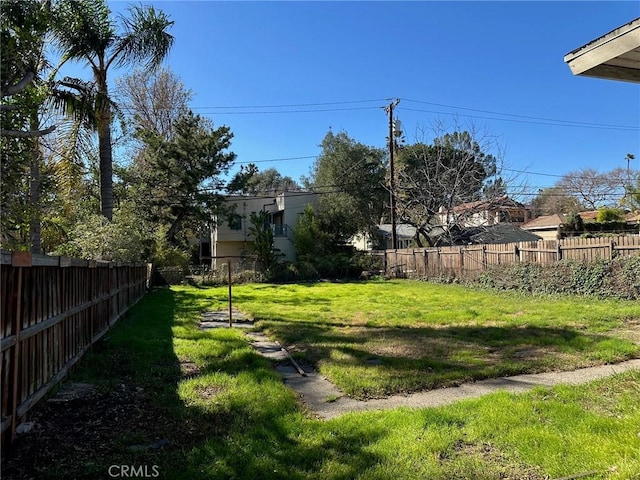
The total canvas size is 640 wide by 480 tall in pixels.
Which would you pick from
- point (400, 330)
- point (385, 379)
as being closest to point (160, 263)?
point (400, 330)

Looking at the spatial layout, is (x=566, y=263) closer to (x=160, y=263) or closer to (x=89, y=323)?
(x=89, y=323)

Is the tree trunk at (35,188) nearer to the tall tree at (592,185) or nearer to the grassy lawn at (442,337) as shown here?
the grassy lawn at (442,337)

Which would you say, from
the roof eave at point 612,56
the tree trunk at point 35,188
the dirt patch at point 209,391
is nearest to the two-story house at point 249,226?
the tree trunk at point 35,188

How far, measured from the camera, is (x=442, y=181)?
2581 cm

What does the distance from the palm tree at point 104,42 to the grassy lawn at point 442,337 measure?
6.74 m

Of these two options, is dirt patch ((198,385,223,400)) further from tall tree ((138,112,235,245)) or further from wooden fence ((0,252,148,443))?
tall tree ((138,112,235,245))

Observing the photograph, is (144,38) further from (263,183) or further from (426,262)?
(263,183)

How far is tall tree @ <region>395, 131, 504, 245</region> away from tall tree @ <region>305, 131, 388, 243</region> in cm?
382

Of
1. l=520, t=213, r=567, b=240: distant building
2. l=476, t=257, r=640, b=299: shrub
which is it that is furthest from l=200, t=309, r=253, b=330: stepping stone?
l=520, t=213, r=567, b=240: distant building

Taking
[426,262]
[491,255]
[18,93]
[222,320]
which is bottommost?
[222,320]

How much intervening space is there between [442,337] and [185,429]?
17.1ft

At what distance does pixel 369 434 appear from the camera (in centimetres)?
367

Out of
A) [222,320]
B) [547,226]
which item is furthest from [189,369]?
[547,226]

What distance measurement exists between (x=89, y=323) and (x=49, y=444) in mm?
3187
